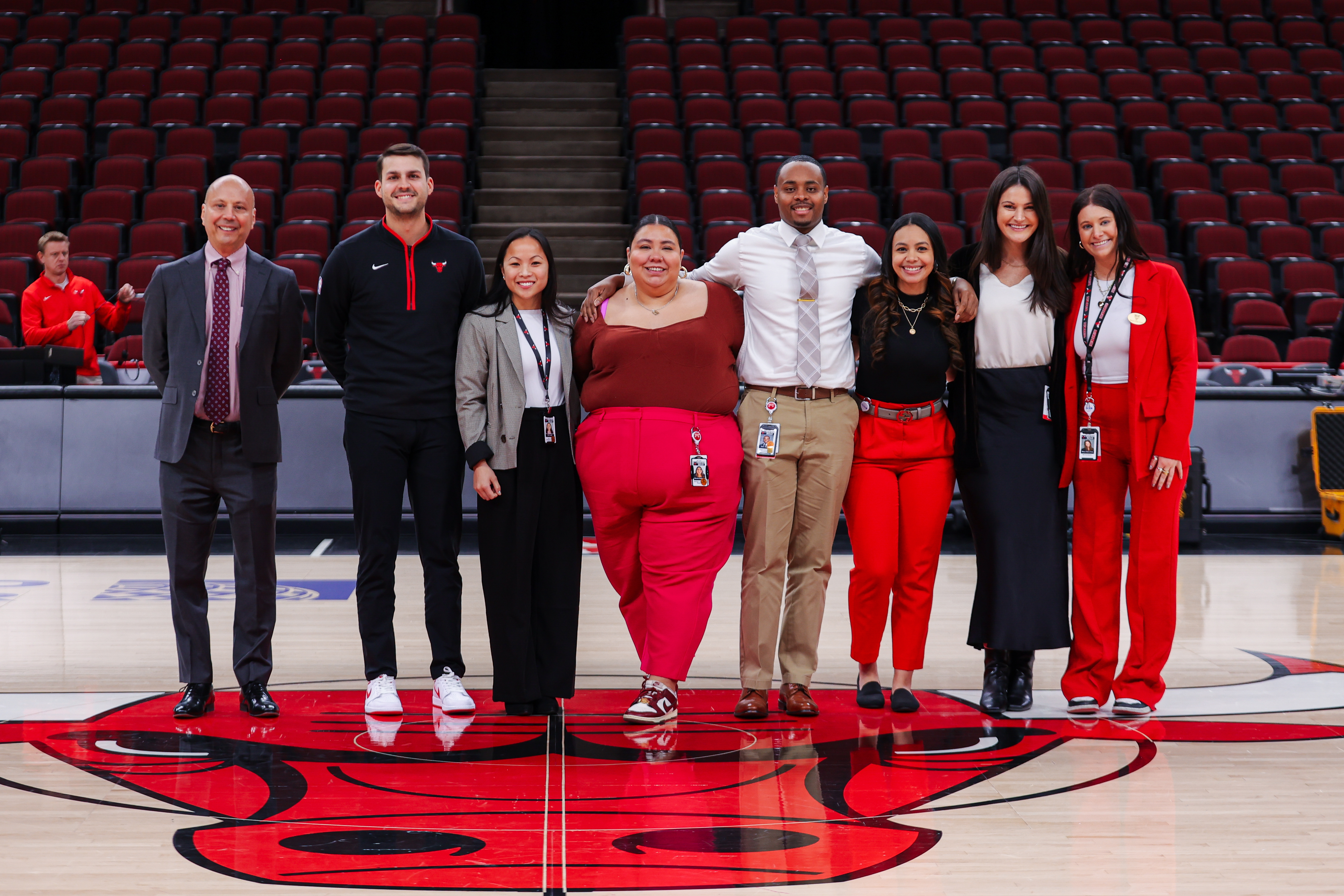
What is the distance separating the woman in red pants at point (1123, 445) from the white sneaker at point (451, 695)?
5.04ft

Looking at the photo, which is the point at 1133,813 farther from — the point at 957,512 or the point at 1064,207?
the point at 1064,207

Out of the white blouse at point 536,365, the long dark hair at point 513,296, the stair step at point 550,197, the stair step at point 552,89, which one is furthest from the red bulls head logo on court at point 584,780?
the stair step at point 552,89

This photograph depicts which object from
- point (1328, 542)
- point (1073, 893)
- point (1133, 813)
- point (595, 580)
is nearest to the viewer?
point (1073, 893)

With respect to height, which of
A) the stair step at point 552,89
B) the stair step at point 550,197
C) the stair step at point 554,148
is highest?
the stair step at point 552,89

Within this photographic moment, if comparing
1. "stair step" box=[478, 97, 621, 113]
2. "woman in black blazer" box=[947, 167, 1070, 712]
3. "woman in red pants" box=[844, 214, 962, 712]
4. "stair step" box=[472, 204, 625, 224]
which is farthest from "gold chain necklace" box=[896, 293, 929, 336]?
"stair step" box=[478, 97, 621, 113]

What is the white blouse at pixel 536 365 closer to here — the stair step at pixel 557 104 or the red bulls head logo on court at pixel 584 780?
the red bulls head logo on court at pixel 584 780

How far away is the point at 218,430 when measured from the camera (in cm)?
303

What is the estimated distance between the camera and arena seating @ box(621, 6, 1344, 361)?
7977mm

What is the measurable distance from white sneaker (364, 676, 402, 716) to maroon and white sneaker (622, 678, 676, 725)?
577 millimetres

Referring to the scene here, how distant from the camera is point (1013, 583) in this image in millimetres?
3084

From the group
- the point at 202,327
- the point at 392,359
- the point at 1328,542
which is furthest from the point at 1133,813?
the point at 1328,542

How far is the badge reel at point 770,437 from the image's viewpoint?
3020 millimetres

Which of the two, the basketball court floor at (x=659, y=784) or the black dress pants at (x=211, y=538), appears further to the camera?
the black dress pants at (x=211, y=538)

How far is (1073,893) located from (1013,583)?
1237 millimetres
